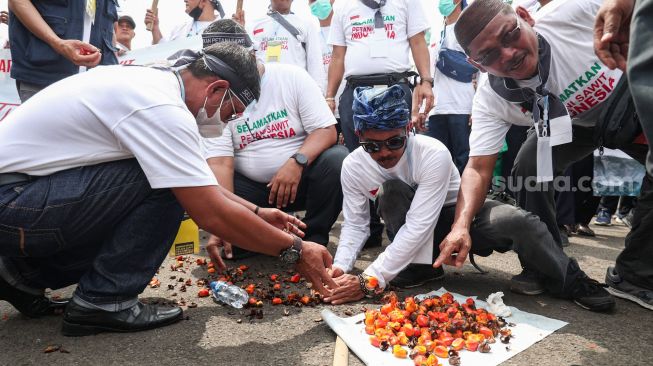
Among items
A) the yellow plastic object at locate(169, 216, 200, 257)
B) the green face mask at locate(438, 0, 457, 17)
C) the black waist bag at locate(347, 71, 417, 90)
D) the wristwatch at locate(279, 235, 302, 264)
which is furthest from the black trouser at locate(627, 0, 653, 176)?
the green face mask at locate(438, 0, 457, 17)

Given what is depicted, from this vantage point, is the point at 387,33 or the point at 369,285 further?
the point at 387,33

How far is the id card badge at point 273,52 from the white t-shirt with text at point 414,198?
2.21 metres

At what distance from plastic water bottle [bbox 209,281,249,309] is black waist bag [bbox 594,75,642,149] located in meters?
2.28

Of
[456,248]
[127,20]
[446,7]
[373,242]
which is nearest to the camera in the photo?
[456,248]

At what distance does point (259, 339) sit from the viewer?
2.47 meters

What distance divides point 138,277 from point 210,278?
103 centimetres

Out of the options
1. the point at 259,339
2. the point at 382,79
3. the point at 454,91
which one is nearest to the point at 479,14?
the point at 382,79

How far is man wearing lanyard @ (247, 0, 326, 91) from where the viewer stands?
17.0 ft

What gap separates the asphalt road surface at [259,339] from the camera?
2.22 meters

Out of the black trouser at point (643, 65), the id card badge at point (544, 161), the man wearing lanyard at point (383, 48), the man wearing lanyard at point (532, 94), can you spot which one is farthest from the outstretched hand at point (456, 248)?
the man wearing lanyard at point (383, 48)

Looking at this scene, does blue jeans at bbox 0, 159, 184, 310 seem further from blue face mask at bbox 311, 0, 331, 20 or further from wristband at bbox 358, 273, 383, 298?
blue face mask at bbox 311, 0, 331, 20

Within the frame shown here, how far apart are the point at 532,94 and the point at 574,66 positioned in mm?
327

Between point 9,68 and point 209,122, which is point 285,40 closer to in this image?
point 209,122

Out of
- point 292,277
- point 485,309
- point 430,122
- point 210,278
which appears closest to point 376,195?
point 292,277
